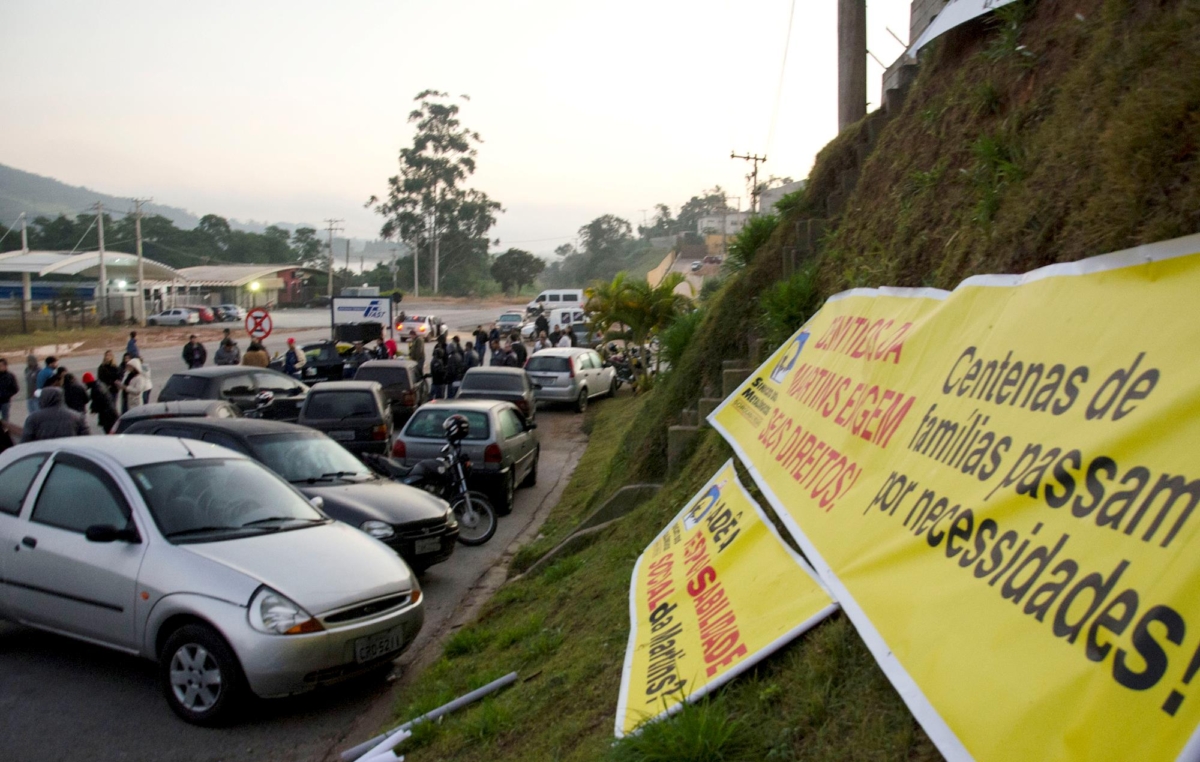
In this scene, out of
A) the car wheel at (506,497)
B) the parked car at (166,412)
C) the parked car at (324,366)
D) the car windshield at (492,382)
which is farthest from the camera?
the parked car at (324,366)

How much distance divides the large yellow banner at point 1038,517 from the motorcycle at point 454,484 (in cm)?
743

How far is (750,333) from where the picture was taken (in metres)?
8.90

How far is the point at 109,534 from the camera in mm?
6125

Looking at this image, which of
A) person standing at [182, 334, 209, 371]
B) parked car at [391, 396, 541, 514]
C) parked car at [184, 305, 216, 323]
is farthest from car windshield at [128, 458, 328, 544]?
parked car at [184, 305, 216, 323]

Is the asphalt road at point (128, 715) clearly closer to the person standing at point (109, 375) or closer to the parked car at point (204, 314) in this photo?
the person standing at point (109, 375)

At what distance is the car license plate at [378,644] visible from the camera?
609 centimetres

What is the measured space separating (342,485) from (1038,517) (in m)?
7.72

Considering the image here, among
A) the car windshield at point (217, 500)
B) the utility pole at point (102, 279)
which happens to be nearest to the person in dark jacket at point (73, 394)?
the car windshield at point (217, 500)

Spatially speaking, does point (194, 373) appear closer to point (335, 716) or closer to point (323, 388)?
point (323, 388)

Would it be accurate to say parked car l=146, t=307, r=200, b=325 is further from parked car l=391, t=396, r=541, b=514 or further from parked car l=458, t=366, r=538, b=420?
parked car l=391, t=396, r=541, b=514

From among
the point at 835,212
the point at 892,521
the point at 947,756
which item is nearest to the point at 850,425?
the point at 892,521

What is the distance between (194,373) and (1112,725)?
51.6ft

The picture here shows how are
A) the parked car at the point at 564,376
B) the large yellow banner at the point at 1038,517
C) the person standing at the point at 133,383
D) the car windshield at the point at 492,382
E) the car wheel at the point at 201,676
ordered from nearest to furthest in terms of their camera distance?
the large yellow banner at the point at 1038,517 < the car wheel at the point at 201,676 < the car windshield at the point at 492,382 < the person standing at the point at 133,383 < the parked car at the point at 564,376

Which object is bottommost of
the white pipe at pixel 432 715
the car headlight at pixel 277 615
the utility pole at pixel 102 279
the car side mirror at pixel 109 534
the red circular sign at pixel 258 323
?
the white pipe at pixel 432 715
